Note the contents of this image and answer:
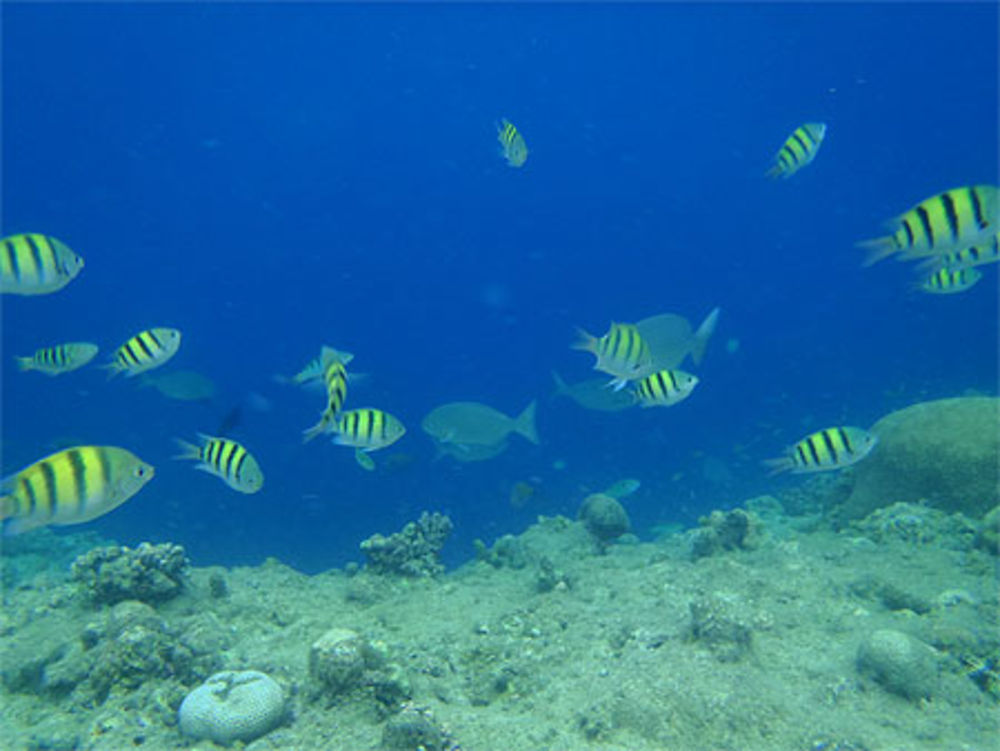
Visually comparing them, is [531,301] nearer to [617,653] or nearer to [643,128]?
[643,128]

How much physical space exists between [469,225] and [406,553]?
96487 mm

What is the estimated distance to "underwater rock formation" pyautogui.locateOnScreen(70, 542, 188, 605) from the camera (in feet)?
19.7

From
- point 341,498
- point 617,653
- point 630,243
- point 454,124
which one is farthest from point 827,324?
point 617,653

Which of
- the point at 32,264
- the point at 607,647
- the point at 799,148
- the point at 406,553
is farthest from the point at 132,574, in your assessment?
the point at 799,148

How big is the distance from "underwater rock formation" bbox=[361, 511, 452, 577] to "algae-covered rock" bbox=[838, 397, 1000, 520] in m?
5.61

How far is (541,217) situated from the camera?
99.6 meters

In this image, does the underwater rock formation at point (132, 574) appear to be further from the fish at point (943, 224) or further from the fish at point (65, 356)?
the fish at point (943, 224)

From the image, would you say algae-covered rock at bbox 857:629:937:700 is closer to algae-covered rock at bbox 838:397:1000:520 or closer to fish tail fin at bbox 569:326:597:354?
fish tail fin at bbox 569:326:597:354

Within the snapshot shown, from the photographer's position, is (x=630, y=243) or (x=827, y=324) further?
(x=630, y=243)

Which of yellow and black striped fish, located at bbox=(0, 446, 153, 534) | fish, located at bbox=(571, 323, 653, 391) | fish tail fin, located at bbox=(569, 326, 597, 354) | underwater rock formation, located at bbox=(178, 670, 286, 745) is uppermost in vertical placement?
fish tail fin, located at bbox=(569, 326, 597, 354)

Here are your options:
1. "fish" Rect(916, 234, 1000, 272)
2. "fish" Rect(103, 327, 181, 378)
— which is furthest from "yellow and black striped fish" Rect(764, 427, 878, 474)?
"fish" Rect(103, 327, 181, 378)

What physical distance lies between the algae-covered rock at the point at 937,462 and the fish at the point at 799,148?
13.1 ft

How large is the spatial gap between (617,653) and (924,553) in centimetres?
392

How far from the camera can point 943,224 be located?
3.88 metres
